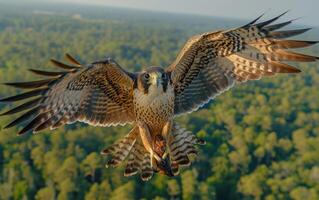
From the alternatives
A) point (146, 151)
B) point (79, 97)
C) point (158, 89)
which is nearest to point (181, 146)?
point (146, 151)

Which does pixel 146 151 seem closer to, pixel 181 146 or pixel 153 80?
pixel 181 146

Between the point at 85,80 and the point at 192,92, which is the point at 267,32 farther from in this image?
the point at 85,80

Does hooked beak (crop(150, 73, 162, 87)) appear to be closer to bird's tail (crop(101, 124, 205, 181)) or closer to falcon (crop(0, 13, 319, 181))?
falcon (crop(0, 13, 319, 181))

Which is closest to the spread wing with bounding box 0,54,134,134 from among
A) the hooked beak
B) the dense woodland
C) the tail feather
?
the tail feather

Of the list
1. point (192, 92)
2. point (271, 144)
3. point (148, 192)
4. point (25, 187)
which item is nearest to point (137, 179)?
point (148, 192)

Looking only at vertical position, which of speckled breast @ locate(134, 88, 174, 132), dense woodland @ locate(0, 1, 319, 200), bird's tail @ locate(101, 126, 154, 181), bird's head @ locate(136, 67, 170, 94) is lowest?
dense woodland @ locate(0, 1, 319, 200)

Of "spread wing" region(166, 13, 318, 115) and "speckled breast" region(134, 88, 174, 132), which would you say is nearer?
"speckled breast" region(134, 88, 174, 132)
